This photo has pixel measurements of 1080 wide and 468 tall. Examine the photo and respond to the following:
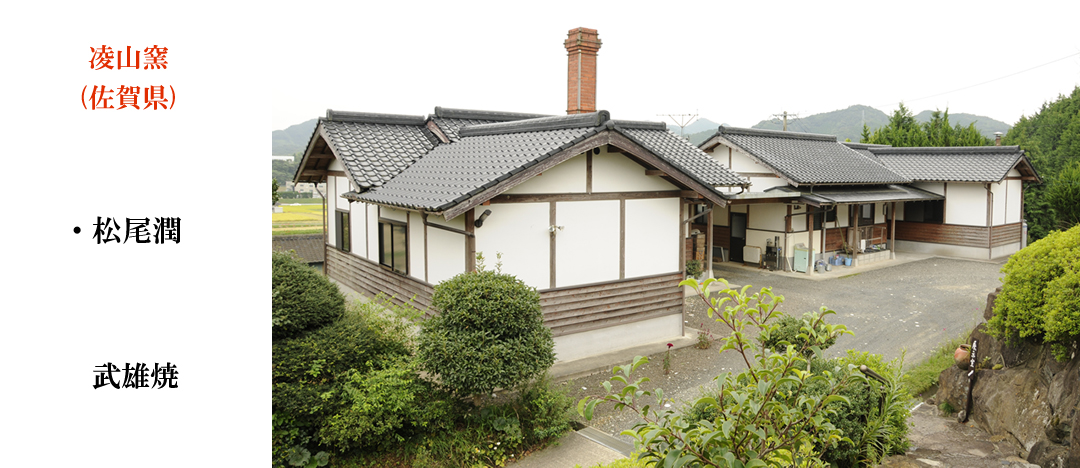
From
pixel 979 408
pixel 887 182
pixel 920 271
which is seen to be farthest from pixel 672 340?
pixel 887 182

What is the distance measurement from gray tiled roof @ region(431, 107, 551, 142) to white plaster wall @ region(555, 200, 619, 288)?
387cm

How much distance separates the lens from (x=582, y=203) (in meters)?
9.98

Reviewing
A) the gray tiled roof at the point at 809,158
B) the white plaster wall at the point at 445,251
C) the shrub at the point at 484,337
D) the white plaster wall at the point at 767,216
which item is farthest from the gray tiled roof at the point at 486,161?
the gray tiled roof at the point at 809,158

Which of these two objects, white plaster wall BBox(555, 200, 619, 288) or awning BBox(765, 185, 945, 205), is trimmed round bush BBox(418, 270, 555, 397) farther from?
awning BBox(765, 185, 945, 205)

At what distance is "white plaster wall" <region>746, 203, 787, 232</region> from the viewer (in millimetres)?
19656

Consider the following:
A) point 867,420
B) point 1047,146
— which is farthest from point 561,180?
point 1047,146

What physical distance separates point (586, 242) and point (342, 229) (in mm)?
7017

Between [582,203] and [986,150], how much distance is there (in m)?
20.8

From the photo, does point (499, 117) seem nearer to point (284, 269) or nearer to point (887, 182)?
point (284, 269)

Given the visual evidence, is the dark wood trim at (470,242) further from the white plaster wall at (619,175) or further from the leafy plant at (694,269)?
the leafy plant at (694,269)

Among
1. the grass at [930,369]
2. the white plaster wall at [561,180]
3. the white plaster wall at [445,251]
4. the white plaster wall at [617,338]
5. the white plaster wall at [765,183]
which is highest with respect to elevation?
the white plaster wall at [765,183]

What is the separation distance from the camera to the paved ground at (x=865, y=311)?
30.0ft

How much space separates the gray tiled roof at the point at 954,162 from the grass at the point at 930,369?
14.0 metres

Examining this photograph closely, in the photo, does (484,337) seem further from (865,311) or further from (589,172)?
(865,311)
